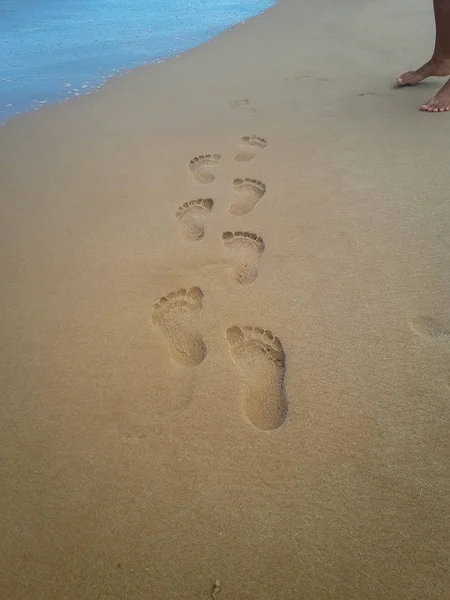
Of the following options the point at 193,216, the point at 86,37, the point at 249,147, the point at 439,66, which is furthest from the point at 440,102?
the point at 86,37

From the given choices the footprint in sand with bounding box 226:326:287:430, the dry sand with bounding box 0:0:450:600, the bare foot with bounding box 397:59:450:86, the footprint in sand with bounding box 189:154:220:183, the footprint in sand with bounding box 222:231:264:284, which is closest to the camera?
the dry sand with bounding box 0:0:450:600

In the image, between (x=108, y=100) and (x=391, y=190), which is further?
(x=108, y=100)

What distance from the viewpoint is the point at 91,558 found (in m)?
0.85

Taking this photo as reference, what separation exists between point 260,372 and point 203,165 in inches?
43.4

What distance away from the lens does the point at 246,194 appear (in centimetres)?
175

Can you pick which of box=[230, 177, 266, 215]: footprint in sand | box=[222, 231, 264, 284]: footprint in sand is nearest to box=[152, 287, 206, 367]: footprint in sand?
box=[222, 231, 264, 284]: footprint in sand

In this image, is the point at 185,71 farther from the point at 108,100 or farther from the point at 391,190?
the point at 391,190

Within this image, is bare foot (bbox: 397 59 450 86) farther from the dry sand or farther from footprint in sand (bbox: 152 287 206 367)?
footprint in sand (bbox: 152 287 206 367)

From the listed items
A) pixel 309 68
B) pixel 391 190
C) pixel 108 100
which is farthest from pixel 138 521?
pixel 309 68

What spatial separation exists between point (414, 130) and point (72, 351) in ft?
5.53

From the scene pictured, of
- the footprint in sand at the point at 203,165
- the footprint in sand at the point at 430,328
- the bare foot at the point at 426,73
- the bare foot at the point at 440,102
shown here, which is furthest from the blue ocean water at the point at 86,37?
the footprint in sand at the point at 430,328

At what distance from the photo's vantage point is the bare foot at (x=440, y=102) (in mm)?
2023

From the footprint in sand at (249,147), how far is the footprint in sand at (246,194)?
0.19m

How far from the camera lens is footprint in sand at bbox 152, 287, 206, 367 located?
3.88 feet
